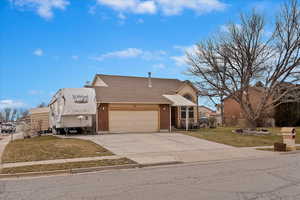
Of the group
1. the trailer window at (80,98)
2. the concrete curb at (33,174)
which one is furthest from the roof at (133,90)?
the concrete curb at (33,174)

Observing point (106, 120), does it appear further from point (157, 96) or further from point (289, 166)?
point (289, 166)

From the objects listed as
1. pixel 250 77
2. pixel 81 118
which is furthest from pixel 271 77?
pixel 81 118

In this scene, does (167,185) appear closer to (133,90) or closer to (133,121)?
(133,121)

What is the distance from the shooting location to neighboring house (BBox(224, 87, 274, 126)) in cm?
3431

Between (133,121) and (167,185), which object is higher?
(133,121)

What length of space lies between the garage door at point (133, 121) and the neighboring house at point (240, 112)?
39.0 feet

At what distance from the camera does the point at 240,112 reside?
40500 millimetres

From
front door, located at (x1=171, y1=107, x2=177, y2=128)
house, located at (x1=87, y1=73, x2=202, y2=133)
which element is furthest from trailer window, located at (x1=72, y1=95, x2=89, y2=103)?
front door, located at (x1=171, y1=107, x2=177, y2=128)

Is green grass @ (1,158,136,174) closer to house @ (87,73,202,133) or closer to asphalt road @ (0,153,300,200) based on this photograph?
asphalt road @ (0,153,300,200)

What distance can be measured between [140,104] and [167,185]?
16.9 m

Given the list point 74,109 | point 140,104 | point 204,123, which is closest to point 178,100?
point 140,104

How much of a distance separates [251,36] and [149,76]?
36.9 ft

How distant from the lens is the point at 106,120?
22125 millimetres

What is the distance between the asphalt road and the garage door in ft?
43.6
